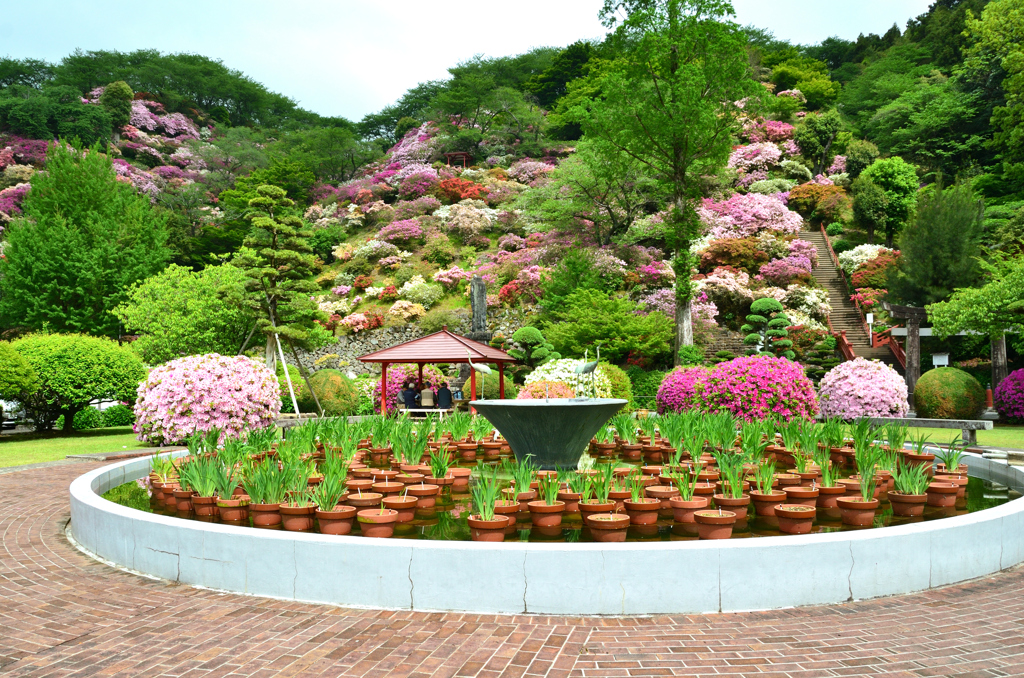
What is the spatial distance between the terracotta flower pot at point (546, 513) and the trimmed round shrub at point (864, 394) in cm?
1201

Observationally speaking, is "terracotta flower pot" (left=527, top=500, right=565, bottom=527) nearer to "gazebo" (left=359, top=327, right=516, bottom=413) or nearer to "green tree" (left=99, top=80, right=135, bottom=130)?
"gazebo" (left=359, top=327, right=516, bottom=413)

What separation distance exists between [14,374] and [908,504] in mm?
18948

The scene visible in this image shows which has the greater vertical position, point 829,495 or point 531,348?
point 531,348

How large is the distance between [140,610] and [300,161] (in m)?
54.9

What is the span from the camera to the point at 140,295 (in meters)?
23.9

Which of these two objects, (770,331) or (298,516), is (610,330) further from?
(298,516)

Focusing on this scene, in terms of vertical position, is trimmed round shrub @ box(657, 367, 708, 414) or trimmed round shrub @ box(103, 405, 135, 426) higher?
trimmed round shrub @ box(657, 367, 708, 414)

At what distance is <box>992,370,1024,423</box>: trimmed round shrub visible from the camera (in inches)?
691

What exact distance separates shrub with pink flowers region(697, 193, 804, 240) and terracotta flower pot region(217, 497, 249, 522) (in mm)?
31177

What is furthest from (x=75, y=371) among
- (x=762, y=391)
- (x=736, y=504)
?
(x=736, y=504)

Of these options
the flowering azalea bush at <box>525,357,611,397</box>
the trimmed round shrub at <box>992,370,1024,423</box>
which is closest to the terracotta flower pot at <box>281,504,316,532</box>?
the flowering azalea bush at <box>525,357,611,397</box>

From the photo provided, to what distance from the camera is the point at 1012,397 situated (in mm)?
17688

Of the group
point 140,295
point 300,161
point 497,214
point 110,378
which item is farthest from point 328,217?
point 110,378

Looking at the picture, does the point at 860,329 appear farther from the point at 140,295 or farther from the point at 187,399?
the point at 140,295
